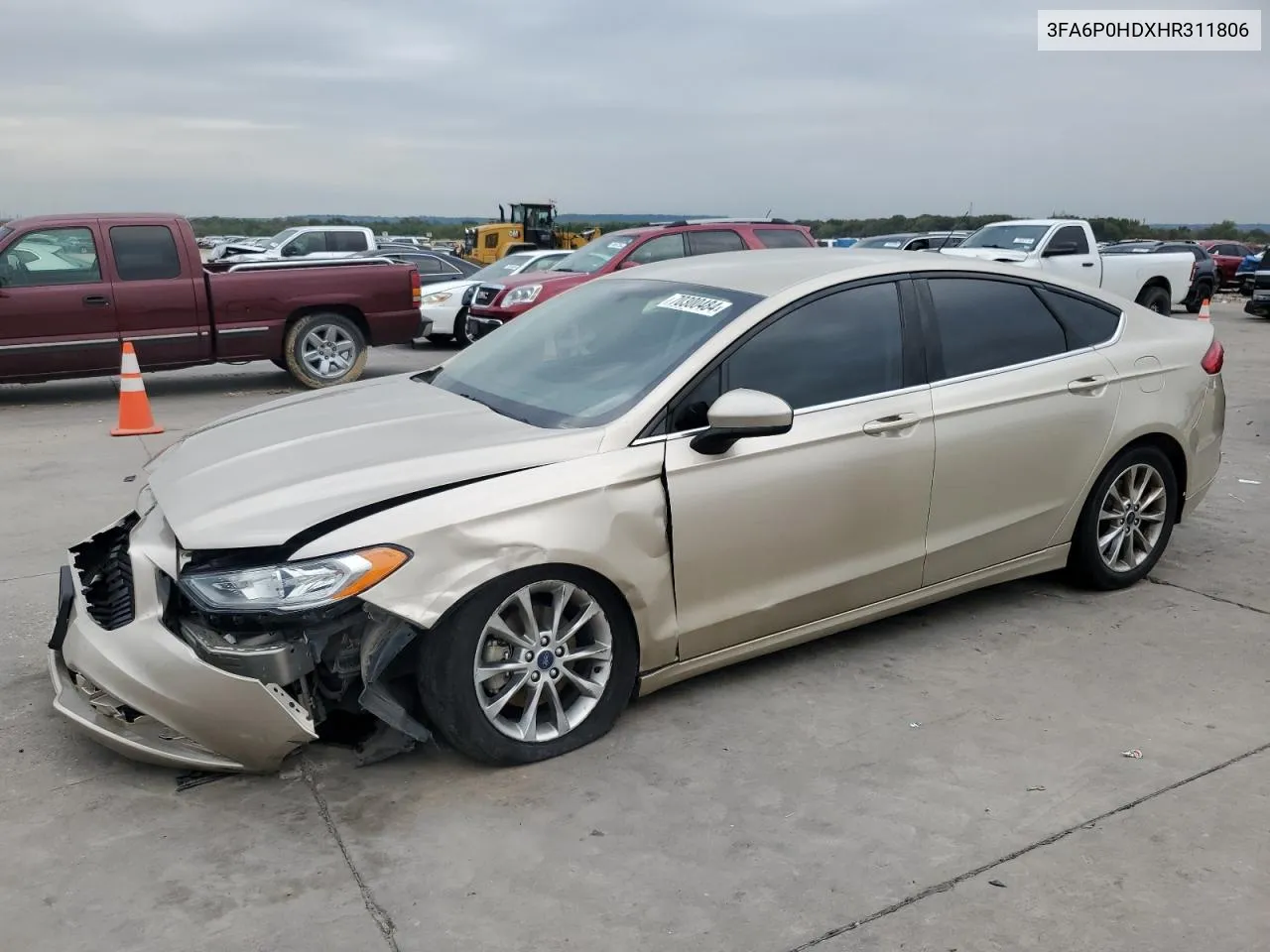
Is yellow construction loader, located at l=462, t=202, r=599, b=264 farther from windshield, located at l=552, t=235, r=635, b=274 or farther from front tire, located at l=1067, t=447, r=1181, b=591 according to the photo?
front tire, located at l=1067, t=447, r=1181, b=591

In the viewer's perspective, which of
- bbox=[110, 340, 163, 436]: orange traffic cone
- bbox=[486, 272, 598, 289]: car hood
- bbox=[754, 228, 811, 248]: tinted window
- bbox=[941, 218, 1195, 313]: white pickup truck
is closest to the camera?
bbox=[110, 340, 163, 436]: orange traffic cone

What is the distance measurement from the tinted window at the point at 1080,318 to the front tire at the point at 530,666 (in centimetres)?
250

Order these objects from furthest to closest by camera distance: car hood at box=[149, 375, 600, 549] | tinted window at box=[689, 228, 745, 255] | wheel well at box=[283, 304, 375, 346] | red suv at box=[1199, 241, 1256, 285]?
red suv at box=[1199, 241, 1256, 285] → tinted window at box=[689, 228, 745, 255] → wheel well at box=[283, 304, 375, 346] → car hood at box=[149, 375, 600, 549]

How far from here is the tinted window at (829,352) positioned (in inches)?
154

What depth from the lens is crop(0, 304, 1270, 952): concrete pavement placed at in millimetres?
2721

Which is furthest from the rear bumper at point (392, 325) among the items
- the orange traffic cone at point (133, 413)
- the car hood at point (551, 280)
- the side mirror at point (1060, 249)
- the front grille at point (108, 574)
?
the side mirror at point (1060, 249)

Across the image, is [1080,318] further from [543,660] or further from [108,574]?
[108,574]

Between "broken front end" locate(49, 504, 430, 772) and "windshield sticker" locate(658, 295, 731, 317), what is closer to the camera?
"broken front end" locate(49, 504, 430, 772)

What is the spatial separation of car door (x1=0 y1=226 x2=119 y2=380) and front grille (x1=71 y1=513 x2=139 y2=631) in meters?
7.47

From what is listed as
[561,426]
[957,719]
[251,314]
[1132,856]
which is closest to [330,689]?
[561,426]

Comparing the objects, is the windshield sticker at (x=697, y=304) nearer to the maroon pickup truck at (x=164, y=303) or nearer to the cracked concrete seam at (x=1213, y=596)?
the cracked concrete seam at (x=1213, y=596)

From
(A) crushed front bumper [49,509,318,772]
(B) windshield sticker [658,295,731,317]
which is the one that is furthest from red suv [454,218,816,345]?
(A) crushed front bumper [49,509,318,772]

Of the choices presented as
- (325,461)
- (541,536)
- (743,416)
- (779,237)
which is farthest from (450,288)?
(541,536)

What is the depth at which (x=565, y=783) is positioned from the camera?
3385 millimetres
